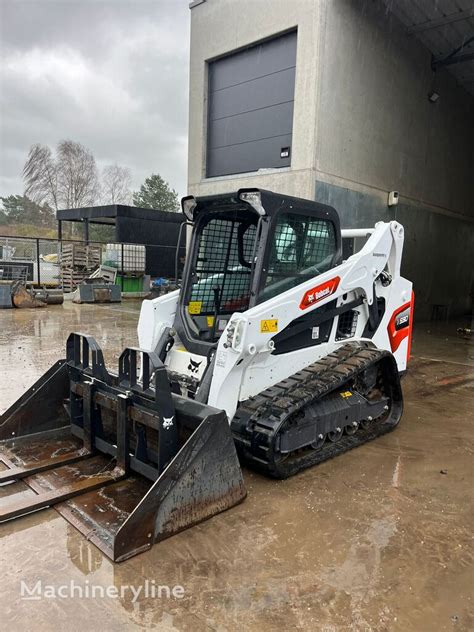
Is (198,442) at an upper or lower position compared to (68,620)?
upper

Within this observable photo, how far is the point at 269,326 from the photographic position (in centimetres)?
352

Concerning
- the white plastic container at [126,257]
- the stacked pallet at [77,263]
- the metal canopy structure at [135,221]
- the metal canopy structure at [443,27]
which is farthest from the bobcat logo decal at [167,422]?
the metal canopy structure at [135,221]

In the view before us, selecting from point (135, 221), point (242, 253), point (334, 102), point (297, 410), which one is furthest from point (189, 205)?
point (135, 221)

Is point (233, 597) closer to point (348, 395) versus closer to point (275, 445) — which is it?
point (275, 445)

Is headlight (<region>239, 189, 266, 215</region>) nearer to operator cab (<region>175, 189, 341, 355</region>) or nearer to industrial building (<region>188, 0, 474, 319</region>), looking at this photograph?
operator cab (<region>175, 189, 341, 355</region>)

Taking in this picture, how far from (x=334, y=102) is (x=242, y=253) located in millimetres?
6765

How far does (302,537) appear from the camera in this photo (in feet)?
9.25

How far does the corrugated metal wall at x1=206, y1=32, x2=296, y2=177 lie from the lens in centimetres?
998

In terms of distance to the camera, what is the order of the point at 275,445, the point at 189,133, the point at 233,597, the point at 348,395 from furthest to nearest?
1. the point at 189,133
2. the point at 348,395
3. the point at 275,445
4. the point at 233,597

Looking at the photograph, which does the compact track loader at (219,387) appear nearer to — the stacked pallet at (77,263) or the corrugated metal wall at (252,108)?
the corrugated metal wall at (252,108)

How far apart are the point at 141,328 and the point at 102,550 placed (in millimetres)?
2081

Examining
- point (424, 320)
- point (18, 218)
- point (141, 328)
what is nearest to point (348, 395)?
point (141, 328)

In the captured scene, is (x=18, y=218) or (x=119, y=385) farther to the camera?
(x=18, y=218)

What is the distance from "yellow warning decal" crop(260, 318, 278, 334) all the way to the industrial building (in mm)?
6374
